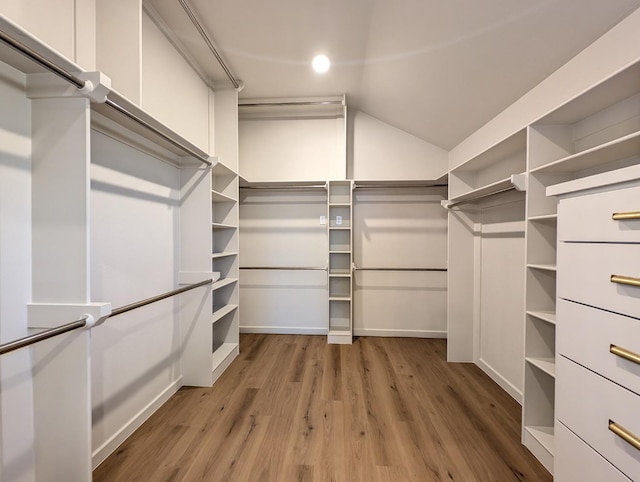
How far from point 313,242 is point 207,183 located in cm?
159

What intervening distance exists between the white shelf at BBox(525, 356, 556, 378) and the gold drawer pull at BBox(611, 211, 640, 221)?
928 millimetres

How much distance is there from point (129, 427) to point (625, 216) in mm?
2602

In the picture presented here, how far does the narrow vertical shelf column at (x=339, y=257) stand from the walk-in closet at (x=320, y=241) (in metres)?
0.03

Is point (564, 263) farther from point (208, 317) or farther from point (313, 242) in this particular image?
point (313, 242)

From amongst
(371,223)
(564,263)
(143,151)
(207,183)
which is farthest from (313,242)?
(564,263)

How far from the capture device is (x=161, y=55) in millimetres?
1933

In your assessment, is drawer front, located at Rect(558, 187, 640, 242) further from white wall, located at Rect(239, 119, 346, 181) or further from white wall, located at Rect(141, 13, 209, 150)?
white wall, located at Rect(239, 119, 346, 181)

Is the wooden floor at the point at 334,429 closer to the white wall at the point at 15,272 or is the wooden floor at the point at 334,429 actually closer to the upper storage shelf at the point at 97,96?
the white wall at the point at 15,272

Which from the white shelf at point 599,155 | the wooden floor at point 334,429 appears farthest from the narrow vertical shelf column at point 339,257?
the white shelf at point 599,155

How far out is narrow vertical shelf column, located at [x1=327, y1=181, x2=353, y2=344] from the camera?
329 centimetres

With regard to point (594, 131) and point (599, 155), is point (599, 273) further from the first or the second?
point (594, 131)

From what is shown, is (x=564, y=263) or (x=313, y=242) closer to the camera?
(x=564, y=263)

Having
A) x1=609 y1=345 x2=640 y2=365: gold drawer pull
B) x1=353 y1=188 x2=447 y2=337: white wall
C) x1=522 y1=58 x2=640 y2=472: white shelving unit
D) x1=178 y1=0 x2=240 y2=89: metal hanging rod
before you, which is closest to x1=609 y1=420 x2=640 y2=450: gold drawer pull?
x1=609 y1=345 x2=640 y2=365: gold drawer pull

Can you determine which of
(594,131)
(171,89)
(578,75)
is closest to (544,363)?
(594,131)
